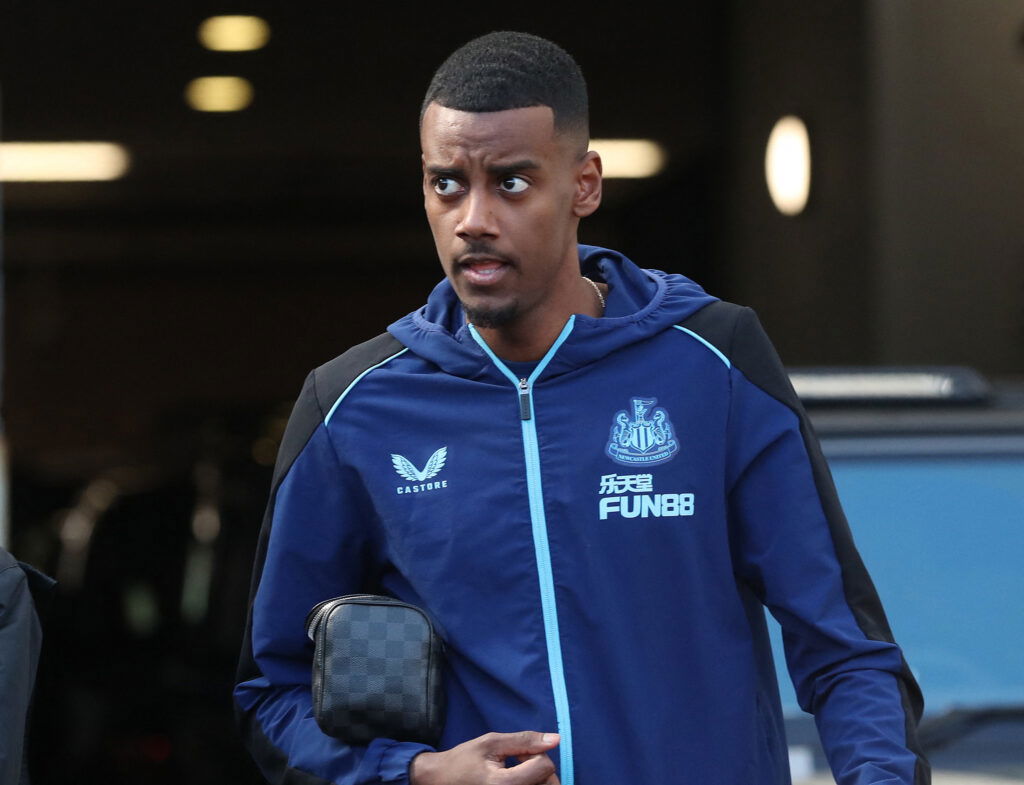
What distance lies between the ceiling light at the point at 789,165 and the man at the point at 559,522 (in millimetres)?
5814

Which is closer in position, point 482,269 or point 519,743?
point 519,743

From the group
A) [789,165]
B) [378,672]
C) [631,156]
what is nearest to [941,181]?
[789,165]

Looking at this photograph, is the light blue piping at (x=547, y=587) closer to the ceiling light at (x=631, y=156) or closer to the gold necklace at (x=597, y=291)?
the gold necklace at (x=597, y=291)

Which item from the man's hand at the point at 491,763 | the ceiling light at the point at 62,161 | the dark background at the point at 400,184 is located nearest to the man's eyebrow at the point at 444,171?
the man's hand at the point at 491,763

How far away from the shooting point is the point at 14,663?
236 cm

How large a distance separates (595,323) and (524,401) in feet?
0.45

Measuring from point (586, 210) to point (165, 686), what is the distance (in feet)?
16.6

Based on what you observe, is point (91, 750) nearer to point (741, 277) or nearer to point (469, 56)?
point (741, 277)

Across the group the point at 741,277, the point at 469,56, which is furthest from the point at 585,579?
the point at 741,277

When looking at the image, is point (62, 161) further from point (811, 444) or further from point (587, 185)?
point (811, 444)

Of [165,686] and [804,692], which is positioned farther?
[165,686]

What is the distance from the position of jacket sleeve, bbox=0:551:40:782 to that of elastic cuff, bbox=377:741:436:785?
1.73ft

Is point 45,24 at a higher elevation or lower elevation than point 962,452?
higher

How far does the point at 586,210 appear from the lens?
230 centimetres
